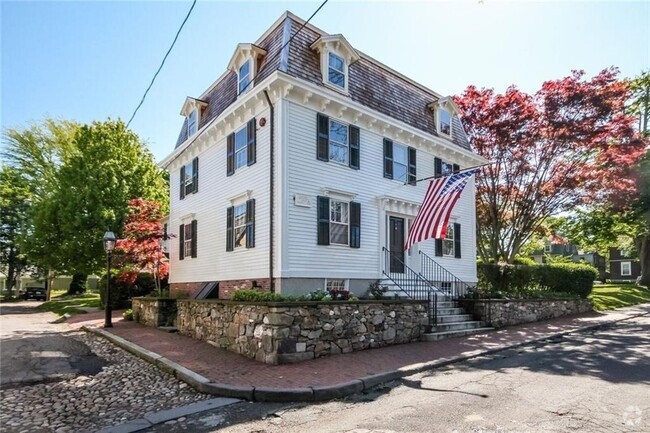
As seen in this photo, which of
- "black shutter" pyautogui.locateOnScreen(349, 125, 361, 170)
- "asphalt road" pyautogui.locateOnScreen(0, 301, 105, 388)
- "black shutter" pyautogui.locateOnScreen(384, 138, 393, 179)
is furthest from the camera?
"black shutter" pyautogui.locateOnScreen(384, 138, 393, 179)

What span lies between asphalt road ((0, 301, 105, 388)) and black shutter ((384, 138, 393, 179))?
938 cm

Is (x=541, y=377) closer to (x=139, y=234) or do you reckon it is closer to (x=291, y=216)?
(x=291, y=216)

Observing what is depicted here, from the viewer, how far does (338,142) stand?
41.0 ft

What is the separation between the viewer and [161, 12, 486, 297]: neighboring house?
36.9ft

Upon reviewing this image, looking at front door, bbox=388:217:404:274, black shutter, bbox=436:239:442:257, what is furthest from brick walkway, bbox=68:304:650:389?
black shutter, bbox=436:239:442:257

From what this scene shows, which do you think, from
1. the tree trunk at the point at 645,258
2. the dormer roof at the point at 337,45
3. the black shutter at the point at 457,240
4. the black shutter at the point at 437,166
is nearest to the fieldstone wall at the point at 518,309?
the black shutter at the point at 457,240

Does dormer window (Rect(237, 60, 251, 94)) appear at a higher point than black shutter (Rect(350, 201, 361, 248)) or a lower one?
higher

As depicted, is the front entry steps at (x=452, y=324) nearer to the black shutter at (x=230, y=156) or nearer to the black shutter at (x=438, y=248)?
the black shutter at (x=438, y=248)

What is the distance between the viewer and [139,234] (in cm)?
1688

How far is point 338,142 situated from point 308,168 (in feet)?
4.91

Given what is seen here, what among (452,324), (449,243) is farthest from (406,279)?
(449,243)

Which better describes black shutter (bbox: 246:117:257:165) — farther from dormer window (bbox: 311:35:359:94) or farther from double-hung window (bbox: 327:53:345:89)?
double-hung window (bbox: 327:53:345:89)

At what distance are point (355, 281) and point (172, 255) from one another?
879cm

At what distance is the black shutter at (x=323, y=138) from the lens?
39.0ft
